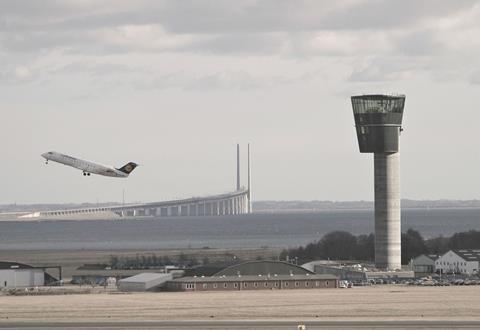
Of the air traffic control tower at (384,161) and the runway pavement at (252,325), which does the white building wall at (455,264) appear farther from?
the runway pavement at (252,325)

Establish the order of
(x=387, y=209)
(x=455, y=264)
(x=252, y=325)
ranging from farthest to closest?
(x=455, y=264)
(x=387, y=209)
(x=252, y=325)

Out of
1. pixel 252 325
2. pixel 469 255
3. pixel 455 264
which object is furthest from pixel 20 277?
pixel 252 325

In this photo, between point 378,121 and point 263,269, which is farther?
point 378,121

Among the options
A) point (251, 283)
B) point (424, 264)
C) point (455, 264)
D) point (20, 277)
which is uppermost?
point (455, 264)

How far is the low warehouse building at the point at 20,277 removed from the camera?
13275 cm

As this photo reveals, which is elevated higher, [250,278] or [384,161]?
[384,161]

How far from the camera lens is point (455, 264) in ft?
484

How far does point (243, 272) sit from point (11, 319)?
151 feet

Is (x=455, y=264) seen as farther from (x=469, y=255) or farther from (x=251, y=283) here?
(x=251, y=283)

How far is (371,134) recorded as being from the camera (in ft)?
479

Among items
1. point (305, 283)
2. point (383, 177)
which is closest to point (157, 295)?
point (305, 283)

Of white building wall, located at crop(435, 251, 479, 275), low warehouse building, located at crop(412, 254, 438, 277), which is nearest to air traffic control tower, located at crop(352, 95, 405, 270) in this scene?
low warehouse building, located at crop(412, 254, 438, 277)

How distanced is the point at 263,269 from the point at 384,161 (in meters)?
27.4

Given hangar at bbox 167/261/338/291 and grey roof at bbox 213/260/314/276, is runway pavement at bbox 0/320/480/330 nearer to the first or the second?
hangar at bbox 167/261/338/291
